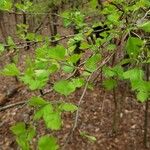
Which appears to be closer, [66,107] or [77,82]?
[66,107]

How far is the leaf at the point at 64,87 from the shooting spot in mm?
1688

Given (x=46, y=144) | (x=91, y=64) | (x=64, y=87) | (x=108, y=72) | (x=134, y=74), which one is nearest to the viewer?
(x=46, y=144)

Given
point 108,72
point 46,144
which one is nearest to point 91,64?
point 108,72

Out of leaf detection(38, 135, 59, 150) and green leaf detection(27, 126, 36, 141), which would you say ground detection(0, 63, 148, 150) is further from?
leaf detection(38, 135, 59, 150)

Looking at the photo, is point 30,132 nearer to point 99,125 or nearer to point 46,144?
point 46,144

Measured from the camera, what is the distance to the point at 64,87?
1.71 m

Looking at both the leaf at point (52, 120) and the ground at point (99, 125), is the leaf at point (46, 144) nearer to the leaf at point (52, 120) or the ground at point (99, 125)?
the leaf at point (52, 120)

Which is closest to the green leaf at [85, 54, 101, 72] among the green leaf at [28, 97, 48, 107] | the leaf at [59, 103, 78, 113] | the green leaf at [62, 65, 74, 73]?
the green leaf at [62, 65, 74, 73]

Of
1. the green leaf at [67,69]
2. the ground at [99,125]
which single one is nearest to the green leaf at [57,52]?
the green leaf at [67,69]

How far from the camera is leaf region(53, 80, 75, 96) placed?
169cm

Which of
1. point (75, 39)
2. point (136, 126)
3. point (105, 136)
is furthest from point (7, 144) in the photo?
point (75, 39)

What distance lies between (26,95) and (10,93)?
67 centimetres

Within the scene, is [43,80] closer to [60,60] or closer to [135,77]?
[60,60]

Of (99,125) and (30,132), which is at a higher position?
(30,132)
